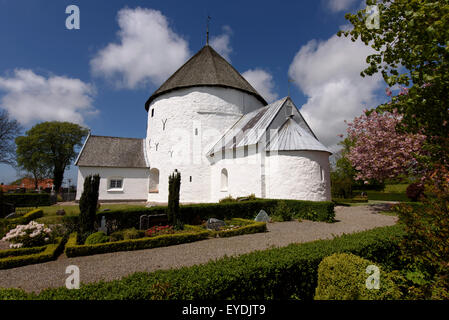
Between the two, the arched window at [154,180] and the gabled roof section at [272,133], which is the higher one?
the gabled roof section at [272,133]

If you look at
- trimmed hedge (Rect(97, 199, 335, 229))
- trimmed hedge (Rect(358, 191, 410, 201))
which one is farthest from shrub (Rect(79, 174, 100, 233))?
trimmed hedge (Rect(358, 191, 410, 201))

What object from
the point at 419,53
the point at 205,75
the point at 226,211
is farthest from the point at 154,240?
the point at 205,75

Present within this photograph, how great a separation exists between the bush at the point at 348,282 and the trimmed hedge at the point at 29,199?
67.5 feet

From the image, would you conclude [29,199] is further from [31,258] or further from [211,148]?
A: [31,258]

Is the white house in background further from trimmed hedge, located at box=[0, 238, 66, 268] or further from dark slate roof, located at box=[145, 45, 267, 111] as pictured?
trimmed hedge, located at box=[0, 238, 66, 268]

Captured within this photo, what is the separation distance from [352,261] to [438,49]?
15.0 feet

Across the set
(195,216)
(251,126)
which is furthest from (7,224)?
(251,126)

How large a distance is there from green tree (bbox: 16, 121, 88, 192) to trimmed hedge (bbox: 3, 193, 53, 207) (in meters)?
14.3

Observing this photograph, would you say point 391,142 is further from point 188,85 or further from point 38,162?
point 38,162

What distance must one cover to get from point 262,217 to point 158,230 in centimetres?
460

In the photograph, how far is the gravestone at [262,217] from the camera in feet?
33.6

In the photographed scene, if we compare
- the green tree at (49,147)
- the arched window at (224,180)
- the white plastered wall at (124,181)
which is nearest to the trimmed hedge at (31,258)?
the arched window at (224,180)

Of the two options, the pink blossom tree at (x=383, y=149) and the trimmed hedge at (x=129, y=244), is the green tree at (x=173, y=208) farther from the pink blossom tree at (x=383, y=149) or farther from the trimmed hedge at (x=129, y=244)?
the pink blossom tree at (x=383, y=149)

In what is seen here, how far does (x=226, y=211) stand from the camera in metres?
10.5
